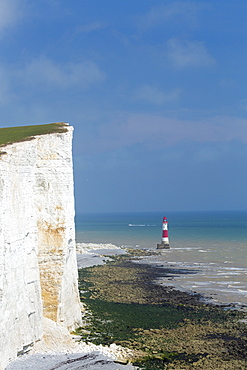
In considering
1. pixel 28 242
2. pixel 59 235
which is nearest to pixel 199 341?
pixel 59 235

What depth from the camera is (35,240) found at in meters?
12.8

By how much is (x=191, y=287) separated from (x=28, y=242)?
15985 millimetres

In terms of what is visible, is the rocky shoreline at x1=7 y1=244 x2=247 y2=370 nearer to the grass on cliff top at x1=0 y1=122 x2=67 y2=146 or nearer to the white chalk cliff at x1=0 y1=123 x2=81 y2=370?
the white chalk cliff at x1=0 y1=123 x2=81 y2=370

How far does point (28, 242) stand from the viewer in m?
12.3

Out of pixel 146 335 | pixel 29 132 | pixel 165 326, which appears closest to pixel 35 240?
pixel 29 132

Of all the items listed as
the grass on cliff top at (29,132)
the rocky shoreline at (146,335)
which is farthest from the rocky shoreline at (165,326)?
the grass on cliff top at (29,132)

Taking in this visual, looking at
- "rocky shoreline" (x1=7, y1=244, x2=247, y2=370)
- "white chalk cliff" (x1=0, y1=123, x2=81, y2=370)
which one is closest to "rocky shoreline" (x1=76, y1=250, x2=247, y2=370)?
"rocky shoreline" (x1=7, y1=244, x2=247, y2=370)

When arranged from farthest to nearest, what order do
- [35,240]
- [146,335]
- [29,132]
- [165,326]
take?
[165,326] < [29,132] < [146,335] < [35,240]

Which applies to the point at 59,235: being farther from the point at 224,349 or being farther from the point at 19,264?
the point at 224,349

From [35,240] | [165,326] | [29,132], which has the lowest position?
[165,326]

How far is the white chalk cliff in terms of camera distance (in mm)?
10875

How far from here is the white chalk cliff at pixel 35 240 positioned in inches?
428

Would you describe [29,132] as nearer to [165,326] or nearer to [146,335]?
[146,335]

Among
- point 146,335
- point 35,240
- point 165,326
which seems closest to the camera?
point 35,240
